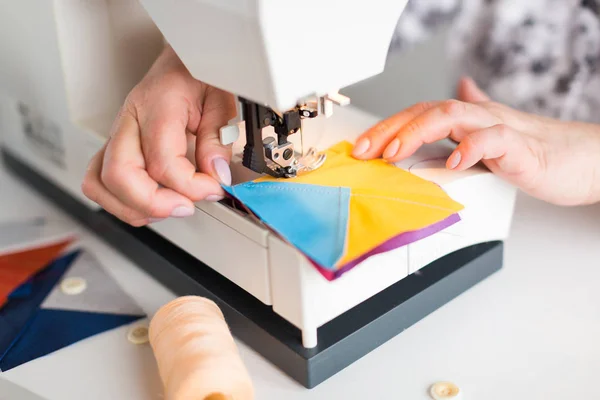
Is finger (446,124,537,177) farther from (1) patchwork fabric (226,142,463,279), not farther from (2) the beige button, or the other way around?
(2) the beige button

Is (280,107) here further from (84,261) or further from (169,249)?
(84,261)

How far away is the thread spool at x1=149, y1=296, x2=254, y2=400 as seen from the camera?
2.62 ft

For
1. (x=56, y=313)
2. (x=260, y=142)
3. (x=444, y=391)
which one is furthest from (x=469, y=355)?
(x=56, y=313)

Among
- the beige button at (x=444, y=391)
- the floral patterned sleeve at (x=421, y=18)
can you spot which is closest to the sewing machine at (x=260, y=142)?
the beige button at (x=444, y=391)

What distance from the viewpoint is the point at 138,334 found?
1011mm

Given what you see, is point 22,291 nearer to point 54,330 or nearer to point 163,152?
point 54,330

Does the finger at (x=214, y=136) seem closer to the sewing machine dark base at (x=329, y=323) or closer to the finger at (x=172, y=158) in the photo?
the finger at (x=172, y=158)

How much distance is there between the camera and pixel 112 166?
925 mm

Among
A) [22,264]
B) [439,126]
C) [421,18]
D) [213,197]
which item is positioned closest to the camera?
[213,197]

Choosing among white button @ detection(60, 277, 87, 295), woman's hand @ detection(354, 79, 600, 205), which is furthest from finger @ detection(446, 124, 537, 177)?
white button @ detection(60, 277, 87, 295)

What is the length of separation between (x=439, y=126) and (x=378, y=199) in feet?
0.62

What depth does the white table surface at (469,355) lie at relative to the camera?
90 centimetres

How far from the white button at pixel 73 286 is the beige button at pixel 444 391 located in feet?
1.86

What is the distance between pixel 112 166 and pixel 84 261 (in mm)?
340
